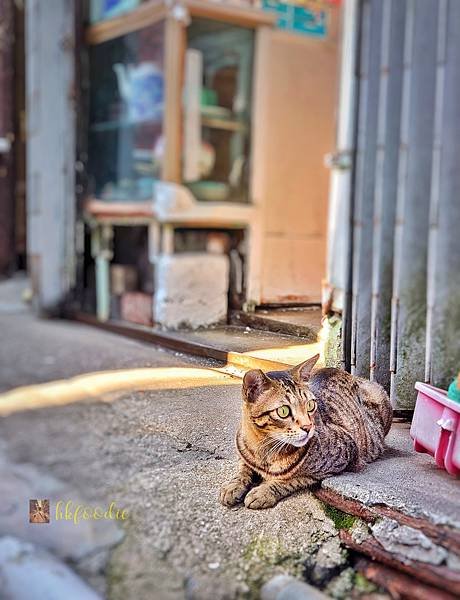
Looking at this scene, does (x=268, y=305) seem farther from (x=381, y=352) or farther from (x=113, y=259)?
(x=113, y=259)

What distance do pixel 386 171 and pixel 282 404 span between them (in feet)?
1.16

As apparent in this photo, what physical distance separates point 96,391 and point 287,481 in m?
0.72

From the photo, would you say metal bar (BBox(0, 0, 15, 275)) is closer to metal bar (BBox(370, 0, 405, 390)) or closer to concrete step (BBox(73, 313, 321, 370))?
concrete step (BBox(73, 313, 321, 370))

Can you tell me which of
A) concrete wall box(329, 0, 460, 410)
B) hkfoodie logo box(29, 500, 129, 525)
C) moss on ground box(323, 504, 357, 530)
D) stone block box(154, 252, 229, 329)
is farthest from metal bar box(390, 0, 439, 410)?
hkfoodie logo box(29, 500, 129, 525)

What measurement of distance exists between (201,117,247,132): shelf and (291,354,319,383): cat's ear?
1408 mm

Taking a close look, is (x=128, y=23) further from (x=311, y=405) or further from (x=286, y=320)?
(x=311, y=405)

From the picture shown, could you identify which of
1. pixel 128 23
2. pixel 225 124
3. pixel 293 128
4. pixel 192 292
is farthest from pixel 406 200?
pixel 128 23

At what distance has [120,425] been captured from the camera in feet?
4.90

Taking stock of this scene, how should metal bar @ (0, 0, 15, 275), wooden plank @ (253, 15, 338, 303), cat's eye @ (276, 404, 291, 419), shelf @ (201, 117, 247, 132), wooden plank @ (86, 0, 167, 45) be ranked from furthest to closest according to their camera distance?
1. metal bar @ (0, 0, 15, 275)
2. shelf @ (201, 117, 247, 132)
3. wooden plank @ (86, 0, 167, 45)
4. wooden plank @ (253, 15, 338, 303)
5. cat's eye @ (276, 404, 291, 419)

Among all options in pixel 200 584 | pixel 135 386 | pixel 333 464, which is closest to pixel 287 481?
pixel 333 464

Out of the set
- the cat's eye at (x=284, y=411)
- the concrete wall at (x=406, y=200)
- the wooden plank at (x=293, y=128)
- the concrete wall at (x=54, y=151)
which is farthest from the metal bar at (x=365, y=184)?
the concrete wall at (x=54, y=151)

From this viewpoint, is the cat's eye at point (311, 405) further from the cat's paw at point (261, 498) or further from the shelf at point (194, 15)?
the shelf at point (194, 15)

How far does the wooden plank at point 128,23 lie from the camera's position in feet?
7.12

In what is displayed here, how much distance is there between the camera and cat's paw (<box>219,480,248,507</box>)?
3.52 ft
